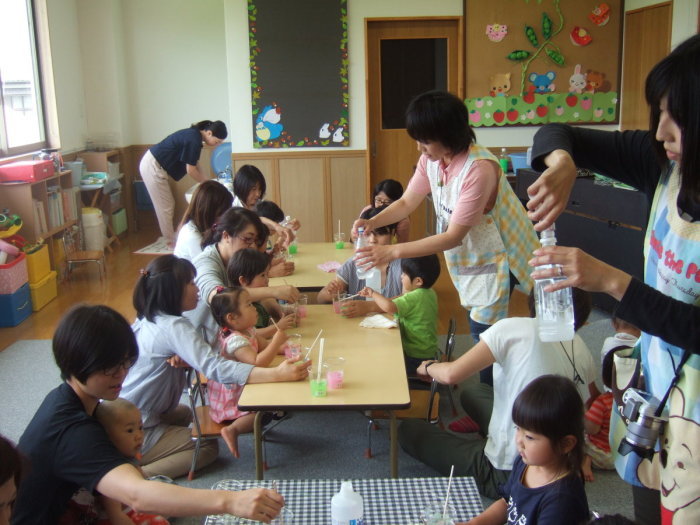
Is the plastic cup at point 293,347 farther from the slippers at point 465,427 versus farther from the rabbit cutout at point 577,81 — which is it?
the rabbit cutout at point 577,81

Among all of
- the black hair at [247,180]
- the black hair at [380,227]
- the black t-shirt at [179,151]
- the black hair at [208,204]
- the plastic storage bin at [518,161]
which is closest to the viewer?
the black hair at [208,204]

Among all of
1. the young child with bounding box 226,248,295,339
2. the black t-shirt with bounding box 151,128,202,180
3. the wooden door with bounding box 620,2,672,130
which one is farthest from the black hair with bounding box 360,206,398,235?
the wooden door with bounding box 620,2,672,130

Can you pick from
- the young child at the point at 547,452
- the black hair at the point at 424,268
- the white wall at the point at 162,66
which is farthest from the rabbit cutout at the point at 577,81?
the young child at the point at 547,452

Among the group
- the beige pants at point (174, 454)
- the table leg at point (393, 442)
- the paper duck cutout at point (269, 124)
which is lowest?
the beige pants at point (174, 454)

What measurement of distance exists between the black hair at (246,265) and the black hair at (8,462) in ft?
6.61

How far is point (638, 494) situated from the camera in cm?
151

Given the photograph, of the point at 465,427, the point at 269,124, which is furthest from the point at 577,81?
the point at 465,427

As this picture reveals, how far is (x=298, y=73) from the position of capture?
24.2 feet

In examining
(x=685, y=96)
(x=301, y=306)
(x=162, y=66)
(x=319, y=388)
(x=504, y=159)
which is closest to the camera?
(x=685, y=96)

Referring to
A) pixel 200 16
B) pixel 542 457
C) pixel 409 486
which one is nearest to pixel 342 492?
pixel 409 486

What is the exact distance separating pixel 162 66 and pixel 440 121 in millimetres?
7185

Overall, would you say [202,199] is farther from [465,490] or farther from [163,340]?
[465,490]

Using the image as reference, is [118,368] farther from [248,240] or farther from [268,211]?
[268,211]

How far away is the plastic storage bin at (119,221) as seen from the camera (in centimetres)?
871
